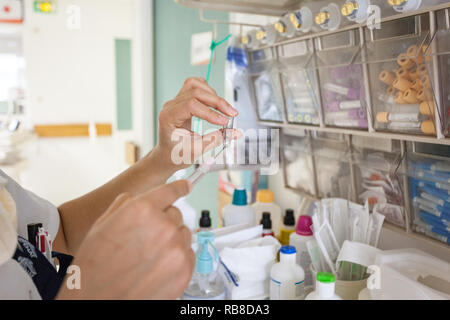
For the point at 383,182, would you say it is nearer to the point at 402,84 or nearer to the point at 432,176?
the point at 432,176

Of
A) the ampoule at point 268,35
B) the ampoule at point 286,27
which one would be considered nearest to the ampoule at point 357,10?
the ampoule at point 286,27

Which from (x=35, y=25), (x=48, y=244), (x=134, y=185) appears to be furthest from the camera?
(x=35, y=25)

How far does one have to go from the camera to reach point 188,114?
933 millimetres

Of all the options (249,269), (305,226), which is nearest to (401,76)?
(305,226)

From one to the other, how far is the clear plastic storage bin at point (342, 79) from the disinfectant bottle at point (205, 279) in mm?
490

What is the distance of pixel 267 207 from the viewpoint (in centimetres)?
145

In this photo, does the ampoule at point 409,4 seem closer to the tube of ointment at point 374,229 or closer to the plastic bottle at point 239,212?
the tube of ointment at point 374,229

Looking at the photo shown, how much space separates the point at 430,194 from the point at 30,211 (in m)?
0.95

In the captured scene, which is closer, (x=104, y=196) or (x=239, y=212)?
(x=104, y=196)

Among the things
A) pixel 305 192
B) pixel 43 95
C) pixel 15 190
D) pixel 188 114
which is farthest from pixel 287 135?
pixel 43 95

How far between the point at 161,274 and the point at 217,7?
1.09 meters

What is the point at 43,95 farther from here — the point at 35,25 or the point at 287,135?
the point at 287,135

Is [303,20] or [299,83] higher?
[303,20]

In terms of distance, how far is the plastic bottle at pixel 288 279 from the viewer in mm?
909
